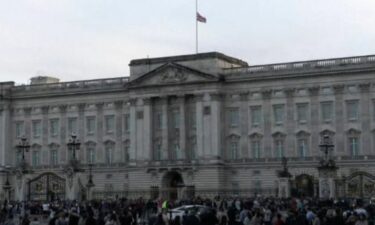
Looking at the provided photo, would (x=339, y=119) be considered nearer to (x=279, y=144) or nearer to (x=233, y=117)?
(x=279, y=144)

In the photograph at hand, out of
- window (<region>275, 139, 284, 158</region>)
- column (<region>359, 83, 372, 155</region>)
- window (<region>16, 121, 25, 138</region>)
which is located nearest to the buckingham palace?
column (<region>359, 83, 372, 155</region>)

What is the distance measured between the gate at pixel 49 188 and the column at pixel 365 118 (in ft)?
97.0

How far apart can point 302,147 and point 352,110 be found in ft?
20.8

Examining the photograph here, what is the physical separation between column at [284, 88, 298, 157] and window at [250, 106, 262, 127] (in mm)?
3201

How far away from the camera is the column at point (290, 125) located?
88625 millimetres

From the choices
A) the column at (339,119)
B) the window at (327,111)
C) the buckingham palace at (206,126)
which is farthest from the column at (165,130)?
the column at (339,119)

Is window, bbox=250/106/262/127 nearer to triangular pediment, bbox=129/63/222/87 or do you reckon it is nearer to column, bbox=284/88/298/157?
column, bbox=284/88/298/157

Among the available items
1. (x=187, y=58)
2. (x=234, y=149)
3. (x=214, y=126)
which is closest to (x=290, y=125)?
(x=234, y=149)

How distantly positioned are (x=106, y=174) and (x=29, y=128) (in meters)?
12.5

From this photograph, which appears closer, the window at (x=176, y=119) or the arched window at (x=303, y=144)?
the arched window at (x=303, y=144)

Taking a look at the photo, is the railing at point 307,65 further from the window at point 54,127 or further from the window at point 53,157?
the window at point 53,157

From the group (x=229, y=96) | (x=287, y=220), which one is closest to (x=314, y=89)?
(x=229, y=96)

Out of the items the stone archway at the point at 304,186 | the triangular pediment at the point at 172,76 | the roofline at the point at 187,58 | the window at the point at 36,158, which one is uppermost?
the roofline at the point at 187,58

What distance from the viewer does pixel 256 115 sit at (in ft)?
300
